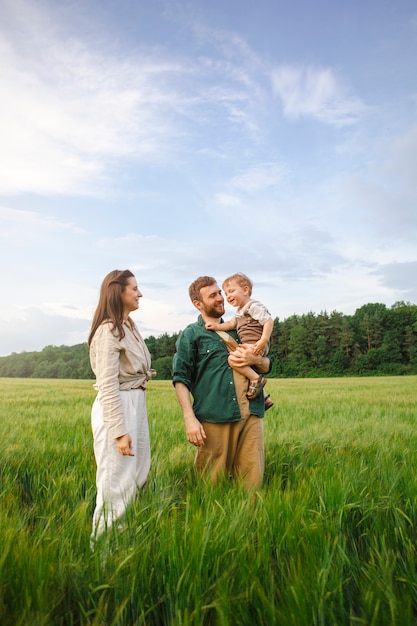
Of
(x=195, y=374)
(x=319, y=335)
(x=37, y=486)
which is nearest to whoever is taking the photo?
(x=195, y=374)

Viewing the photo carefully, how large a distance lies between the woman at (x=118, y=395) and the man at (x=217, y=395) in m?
0.47

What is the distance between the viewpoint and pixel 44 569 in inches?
79.9

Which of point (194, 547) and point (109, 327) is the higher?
point (109, 327)

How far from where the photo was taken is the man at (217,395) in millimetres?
3797

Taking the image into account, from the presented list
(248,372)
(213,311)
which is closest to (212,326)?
(213,311)

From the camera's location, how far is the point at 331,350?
250 ft

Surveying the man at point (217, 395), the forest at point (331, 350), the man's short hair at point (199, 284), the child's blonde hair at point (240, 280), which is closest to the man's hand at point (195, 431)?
the man at point (217, 395)

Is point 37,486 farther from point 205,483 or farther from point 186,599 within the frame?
point 186,599

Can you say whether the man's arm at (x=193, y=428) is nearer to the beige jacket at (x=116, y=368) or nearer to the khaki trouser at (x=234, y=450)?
the khaki trouser at (x=234, y=450)

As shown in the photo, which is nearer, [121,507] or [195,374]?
[121,507]

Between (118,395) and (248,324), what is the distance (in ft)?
4.90

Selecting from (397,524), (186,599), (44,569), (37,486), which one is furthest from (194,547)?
(37,486)

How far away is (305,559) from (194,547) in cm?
55

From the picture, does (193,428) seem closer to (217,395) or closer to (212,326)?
(217,395)
